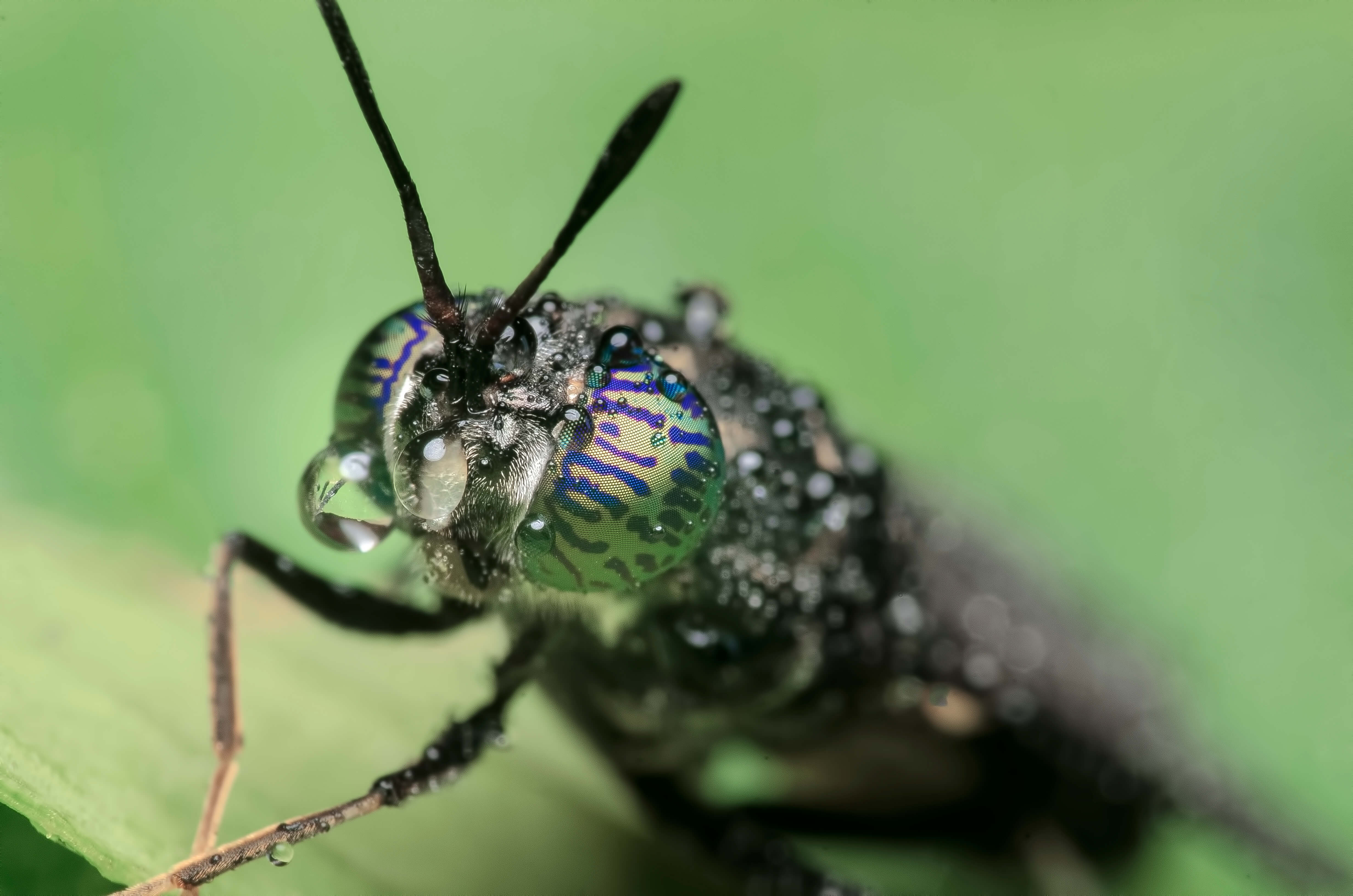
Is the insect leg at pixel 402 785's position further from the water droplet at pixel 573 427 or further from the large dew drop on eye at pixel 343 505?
the water droplet at pixel 573 427

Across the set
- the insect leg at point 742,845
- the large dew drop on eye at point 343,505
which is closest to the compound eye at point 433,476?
the large dew drop on eye at point 343,505

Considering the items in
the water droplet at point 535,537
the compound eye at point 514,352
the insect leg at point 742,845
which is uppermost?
the compound eye at point 514,352

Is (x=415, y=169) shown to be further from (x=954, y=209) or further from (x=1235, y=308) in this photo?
(x=1235, y=308)

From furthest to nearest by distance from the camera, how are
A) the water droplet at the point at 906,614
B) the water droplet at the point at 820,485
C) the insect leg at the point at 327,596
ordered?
the water droplet at the point at 906,614
the water droplet at the point at 820,485
the insect leg at the point at 327,596

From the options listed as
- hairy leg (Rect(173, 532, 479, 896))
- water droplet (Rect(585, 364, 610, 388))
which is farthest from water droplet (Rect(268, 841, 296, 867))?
water droplet (Rect(585, 364, 610, 388))

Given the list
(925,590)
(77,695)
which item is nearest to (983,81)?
(925,590)

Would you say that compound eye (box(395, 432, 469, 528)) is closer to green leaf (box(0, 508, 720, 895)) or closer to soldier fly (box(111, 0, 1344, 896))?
soldier fly (box(111, 0, 1344, 896))
